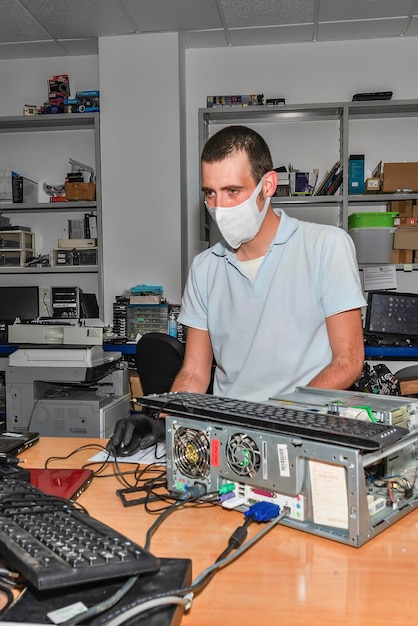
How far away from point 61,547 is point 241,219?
41.9 inches

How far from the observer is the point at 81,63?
4191 millimetres

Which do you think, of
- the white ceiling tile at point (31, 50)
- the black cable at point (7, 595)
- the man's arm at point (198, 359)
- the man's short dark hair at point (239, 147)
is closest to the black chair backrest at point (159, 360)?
the man's arm at point (198, 359)

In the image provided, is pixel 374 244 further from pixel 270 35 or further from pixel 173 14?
pixel 173 14

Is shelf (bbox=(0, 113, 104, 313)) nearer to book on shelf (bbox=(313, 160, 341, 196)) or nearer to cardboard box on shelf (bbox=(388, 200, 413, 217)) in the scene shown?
book on shelf (bbox=(313, 160, 341, 196))

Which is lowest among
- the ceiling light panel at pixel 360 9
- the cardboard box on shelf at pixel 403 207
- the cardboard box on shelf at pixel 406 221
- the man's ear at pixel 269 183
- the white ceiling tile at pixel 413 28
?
the man's ear at pixel 269 183

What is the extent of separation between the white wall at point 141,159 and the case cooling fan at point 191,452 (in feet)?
9.64

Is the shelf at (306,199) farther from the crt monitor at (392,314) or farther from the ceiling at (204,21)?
the ceiling at (204,21)

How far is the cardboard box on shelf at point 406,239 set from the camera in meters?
3.63

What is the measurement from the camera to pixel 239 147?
1438mm

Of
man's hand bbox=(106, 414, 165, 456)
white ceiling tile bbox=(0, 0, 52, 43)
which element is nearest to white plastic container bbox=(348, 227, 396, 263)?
white ceiling tile bbox=(0, 0, 52, 43)

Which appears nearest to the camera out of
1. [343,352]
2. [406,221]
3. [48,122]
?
[343,352]

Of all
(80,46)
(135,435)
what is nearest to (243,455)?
(135,435)

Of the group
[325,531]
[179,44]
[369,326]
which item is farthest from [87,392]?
[179,44]

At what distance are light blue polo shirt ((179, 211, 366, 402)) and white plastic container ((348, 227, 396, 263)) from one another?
2218 millimetres
